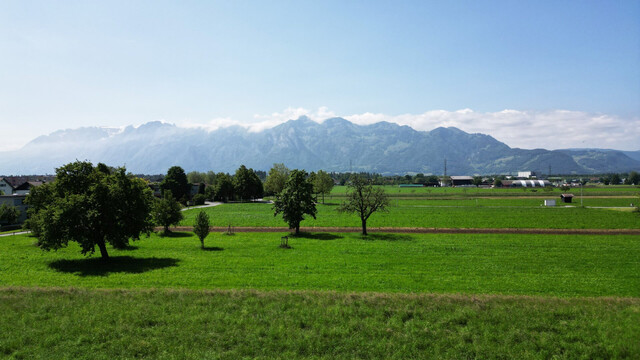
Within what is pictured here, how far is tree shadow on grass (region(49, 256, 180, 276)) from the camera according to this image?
1107 inches

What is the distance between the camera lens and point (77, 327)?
50.9 feet

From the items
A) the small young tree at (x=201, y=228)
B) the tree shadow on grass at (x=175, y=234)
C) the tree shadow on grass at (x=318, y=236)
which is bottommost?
the tree shadow on grass at (x=318, y=236)

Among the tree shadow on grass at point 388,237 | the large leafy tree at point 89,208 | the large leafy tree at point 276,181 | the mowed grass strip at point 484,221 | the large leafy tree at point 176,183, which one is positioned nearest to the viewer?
the large leafy tree at point 89,208

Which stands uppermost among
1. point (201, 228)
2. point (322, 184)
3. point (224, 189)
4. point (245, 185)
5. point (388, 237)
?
point (245, 185)

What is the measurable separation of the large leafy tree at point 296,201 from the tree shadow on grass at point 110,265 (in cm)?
1892

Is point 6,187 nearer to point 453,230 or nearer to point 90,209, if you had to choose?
point 90,209

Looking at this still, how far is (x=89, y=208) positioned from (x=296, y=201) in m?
25.2

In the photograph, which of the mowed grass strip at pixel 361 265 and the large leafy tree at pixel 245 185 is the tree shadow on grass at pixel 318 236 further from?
the large leafy tree at pixel 245 185

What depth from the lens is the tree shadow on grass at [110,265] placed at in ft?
92.2

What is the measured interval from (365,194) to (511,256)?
21.3 metres

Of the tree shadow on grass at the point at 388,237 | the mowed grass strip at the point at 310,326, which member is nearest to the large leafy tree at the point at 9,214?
the mowed grass strip at the point at 310,326

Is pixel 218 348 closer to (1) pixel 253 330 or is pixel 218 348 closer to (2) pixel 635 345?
(1) pixel 253 330

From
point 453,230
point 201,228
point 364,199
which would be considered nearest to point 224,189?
point 364,199

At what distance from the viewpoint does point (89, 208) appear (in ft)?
101
